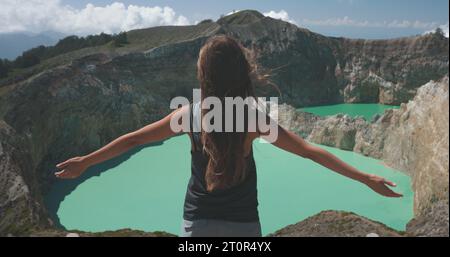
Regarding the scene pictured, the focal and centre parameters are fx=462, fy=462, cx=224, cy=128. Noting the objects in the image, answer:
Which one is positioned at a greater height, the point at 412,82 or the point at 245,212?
the point at 412,82

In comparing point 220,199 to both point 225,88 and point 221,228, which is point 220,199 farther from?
point 225,88

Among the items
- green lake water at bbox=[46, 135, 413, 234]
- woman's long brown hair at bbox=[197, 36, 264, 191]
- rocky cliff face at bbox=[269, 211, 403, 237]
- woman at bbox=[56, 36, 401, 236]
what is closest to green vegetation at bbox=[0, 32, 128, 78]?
green lake water at bbox=[46, 135, 413, 234]

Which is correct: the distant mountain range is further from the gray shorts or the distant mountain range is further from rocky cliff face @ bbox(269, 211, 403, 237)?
the gray shorts

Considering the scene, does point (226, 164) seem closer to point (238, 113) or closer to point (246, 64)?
point (238, 113)

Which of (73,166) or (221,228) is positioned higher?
(73,166)

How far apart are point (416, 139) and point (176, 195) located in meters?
7.76

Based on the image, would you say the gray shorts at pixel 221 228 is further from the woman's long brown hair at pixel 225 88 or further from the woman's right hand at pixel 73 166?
the woman's right hand at pixel 73 166

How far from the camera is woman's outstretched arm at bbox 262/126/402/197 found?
2893 millimetres

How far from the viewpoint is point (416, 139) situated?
14547 mm

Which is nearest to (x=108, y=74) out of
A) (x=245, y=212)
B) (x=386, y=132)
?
(x=386, y=132)

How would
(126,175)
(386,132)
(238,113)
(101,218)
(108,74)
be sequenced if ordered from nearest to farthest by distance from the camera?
(238,113)
(101,218)
(126,175)
(386,132)
(108,74)

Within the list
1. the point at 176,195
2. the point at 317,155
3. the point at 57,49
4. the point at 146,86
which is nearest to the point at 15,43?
the point at 57,49

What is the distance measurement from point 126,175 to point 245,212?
47.7ft

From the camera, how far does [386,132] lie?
1939 cm
